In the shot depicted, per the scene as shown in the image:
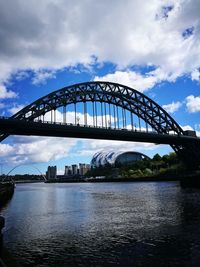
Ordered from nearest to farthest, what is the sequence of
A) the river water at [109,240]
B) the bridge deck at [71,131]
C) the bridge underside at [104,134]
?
the river water at [109,240], the bridge deck at [71,131], the bridge underside at [104,134]

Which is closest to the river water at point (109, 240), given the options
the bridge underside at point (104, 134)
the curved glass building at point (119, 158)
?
the bridge underside at point (104, 134)

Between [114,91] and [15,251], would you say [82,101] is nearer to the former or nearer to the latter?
[114,91]

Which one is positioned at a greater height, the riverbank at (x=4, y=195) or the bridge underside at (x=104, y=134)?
the bridge underside at (x=104, y=134)

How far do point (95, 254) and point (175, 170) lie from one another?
72.9 m

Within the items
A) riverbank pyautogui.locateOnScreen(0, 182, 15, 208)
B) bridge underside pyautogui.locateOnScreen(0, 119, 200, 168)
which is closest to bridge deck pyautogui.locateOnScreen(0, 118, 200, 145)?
bridge underside pyautogui.locateOnScreen(0, 119, 200, 168)

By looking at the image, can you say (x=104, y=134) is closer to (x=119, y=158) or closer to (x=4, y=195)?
(x=4, y=195)

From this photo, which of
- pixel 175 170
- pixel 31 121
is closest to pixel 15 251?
pixel 31 121

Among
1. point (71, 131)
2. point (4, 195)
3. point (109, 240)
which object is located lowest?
point (109, 240)

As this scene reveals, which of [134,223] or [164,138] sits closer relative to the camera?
[134,223]

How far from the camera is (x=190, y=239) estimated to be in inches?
504

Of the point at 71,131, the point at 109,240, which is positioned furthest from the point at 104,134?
the point at 109,240

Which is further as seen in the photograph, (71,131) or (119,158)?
(119,158)

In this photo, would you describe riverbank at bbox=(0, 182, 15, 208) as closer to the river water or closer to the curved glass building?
the river water

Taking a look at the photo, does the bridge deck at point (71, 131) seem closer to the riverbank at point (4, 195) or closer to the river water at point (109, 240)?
the riverbank at point (4, 195)
